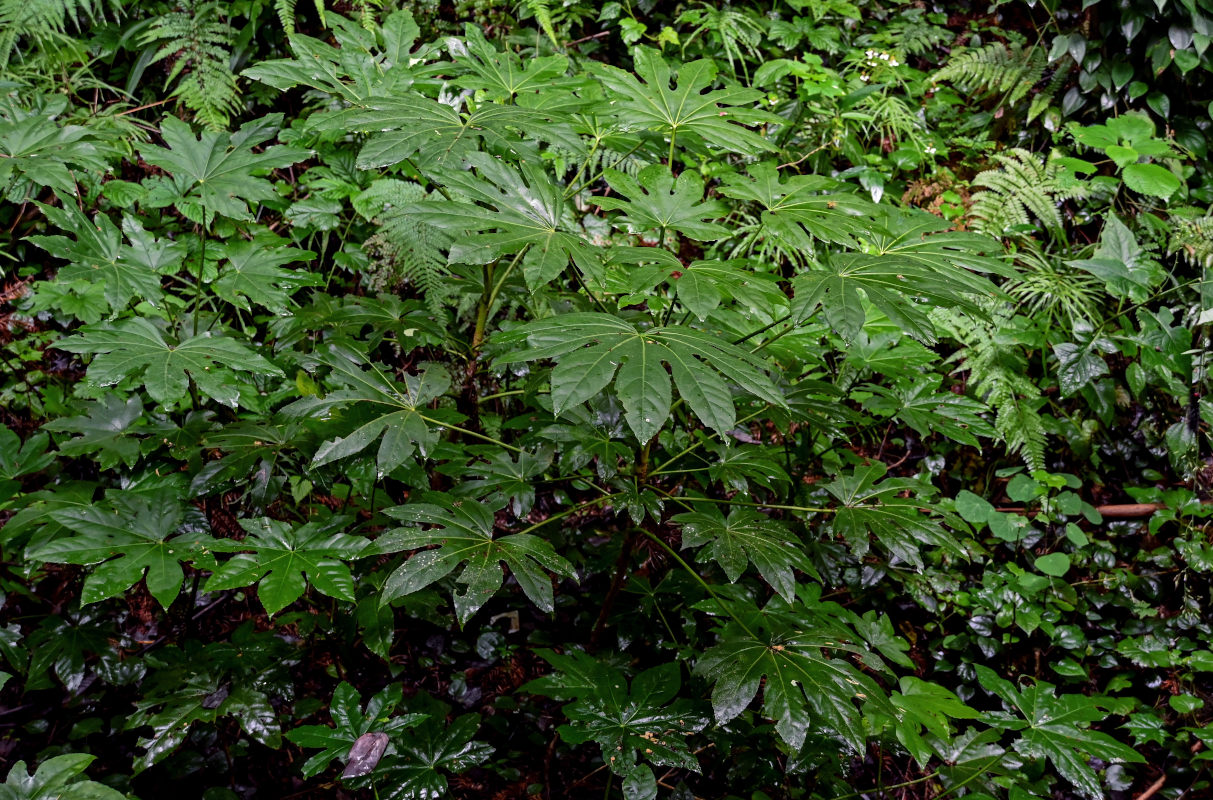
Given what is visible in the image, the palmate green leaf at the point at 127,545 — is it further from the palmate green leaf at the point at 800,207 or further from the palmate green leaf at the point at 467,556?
the palmate green leaf at the point at 800,207

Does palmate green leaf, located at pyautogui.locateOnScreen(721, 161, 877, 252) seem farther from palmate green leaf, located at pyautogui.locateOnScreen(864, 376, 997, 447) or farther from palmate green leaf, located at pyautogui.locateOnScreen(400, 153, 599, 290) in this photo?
palmate green leaf, located at pyautogui.locateOnScreen(864, 376, 997, 447)

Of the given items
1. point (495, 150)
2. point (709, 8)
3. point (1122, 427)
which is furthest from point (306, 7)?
point (1122, 427)

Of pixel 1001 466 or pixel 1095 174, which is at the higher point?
pixel 1095 174

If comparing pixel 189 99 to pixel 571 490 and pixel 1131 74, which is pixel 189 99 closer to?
pixel 571 490

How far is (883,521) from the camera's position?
67.0 inches

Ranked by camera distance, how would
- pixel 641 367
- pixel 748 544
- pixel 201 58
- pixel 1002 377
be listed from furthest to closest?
pixel 201 58 → pixel 1002 377 → pixel 748 544 → pixel 641 367

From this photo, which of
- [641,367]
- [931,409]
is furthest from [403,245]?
[931,409]

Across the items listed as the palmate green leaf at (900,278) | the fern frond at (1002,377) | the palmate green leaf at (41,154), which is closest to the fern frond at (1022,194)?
the fern frond at (1002,377)

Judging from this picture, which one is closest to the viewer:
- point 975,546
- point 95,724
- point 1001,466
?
point 95,724

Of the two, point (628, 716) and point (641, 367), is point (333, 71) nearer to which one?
point (641, 367)

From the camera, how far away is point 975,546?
232 centimetres

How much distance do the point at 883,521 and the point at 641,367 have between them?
75 cm

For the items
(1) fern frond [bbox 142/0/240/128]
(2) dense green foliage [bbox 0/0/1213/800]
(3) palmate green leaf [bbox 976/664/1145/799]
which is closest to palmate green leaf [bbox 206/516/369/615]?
(2) dense green foliage [bbox 0/0/1213/800]

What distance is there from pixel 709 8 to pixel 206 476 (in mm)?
3445
